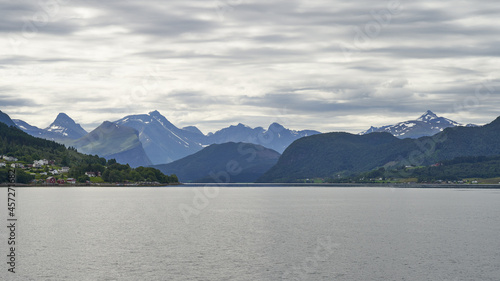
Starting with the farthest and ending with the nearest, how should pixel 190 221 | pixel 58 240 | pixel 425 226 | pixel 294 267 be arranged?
pixel 190 221 → pixel 425 226 → pixel 58 240 → pixel 294 267

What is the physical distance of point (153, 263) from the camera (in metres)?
79.6

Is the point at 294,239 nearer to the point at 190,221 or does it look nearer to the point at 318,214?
the point at 190,221

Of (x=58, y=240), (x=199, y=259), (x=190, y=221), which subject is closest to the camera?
(x=199, y=259)

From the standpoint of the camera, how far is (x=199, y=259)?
82.5 metres

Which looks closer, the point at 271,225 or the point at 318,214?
the point at 271,225

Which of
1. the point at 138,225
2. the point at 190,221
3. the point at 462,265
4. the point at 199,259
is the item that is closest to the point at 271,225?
the point at 190,221

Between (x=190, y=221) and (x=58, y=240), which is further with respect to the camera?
(x=190, y=221)

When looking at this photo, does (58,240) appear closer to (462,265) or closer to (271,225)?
(271,225)

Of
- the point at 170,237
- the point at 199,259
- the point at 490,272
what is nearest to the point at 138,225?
the point at 170,237

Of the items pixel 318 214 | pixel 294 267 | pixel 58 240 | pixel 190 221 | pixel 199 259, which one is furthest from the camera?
pixel 318 214

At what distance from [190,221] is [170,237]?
35.1 meters

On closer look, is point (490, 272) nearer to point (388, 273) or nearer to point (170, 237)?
point (388, 273)

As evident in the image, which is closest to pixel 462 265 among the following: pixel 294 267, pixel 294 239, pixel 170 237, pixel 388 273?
pixel 388 273

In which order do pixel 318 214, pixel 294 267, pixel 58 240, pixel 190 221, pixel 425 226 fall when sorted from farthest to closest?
pixel 318 214 < pixel 190 221 < pixel 425 226 < pixel 58 240 < pixel 294 267
